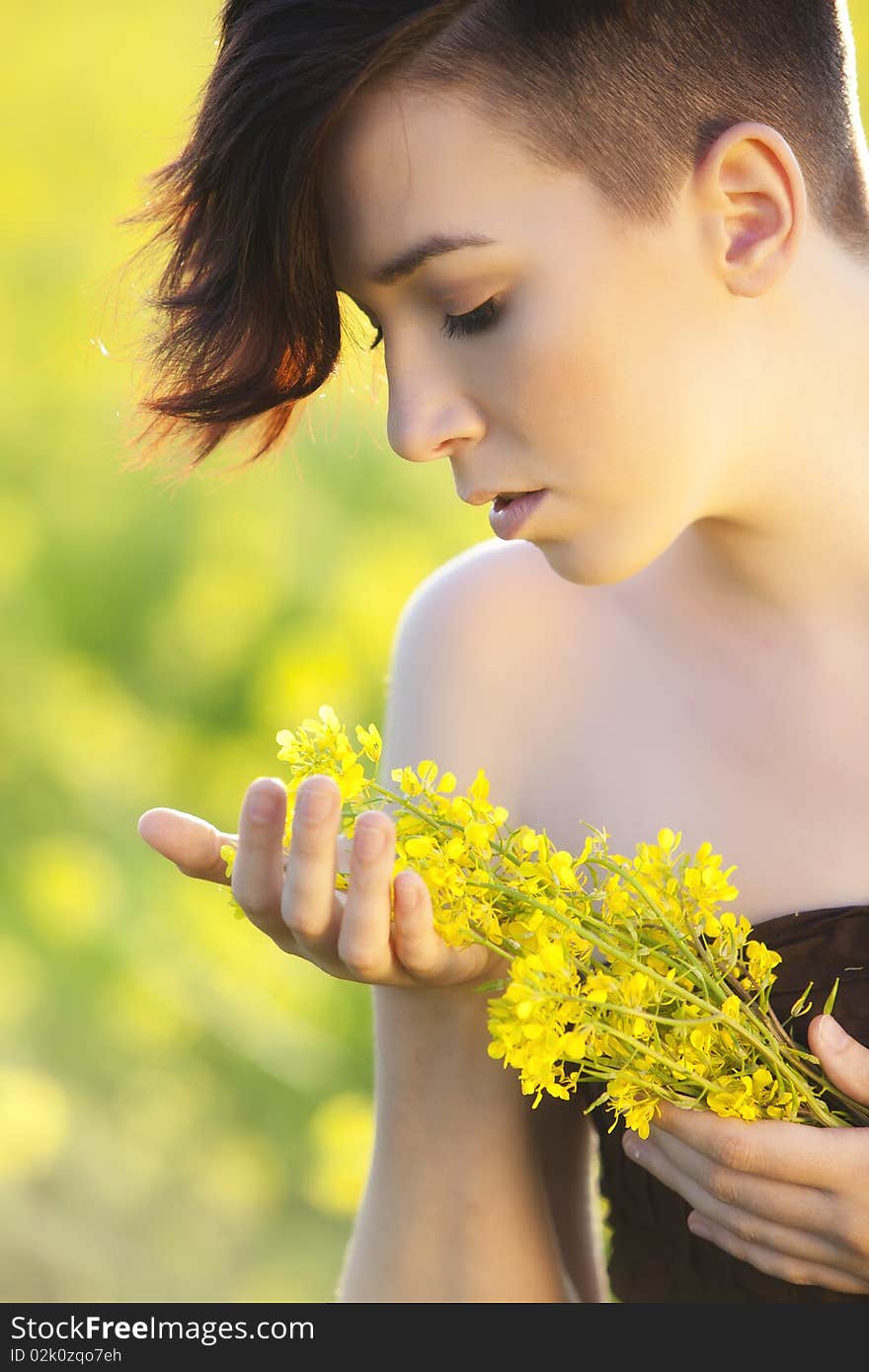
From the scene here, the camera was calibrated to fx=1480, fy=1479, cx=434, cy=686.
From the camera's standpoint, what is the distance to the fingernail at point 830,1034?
0.97m

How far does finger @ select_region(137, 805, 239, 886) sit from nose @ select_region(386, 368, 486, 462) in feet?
1.01

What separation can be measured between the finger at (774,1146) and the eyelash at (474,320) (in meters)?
0.56

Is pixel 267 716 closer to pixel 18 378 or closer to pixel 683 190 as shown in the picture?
pixel 18 378

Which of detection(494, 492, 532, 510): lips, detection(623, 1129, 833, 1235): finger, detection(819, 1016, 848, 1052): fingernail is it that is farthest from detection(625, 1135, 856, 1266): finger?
detection(494, 492, 532, 510): lips

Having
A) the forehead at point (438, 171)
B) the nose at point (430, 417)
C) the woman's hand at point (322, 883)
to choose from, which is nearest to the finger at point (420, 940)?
the woman's hand at point (322, 883)

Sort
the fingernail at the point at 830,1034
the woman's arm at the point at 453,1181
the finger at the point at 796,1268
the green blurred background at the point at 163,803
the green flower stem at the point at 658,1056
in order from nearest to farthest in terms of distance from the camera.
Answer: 1. the green flower stem at the point at 658,1056
2. the fingernail at the point at 830,1034
3. the finger at the point at 796,1268
4. the woman's arm at the point at 453,1181
5. the green blurred background at the point at 163,803

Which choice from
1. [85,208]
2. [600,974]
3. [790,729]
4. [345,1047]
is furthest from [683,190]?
[85,208]

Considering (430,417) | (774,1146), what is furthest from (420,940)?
(430,417)

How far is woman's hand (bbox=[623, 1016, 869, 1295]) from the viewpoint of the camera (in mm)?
977

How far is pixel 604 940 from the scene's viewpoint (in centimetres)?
90

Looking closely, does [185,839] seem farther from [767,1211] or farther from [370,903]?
[767,1211]

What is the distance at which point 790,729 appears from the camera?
4.19 ft

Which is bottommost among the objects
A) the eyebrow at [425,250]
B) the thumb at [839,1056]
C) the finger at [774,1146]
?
the finger at [774,1146]

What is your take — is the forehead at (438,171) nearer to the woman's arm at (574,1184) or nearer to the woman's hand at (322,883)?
the woman's hand at (322,883)
